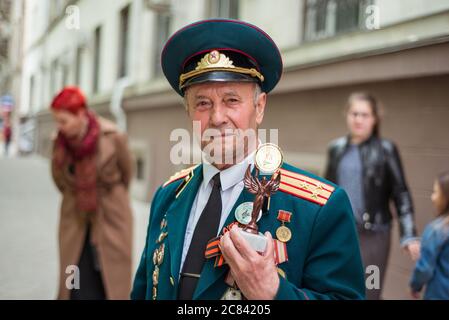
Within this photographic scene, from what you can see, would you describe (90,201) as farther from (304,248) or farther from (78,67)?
(78,67)

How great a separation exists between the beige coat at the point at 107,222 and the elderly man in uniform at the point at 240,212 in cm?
269

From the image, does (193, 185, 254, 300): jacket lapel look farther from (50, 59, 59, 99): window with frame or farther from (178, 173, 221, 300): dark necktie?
(50, 59, 59, 99): window with frame

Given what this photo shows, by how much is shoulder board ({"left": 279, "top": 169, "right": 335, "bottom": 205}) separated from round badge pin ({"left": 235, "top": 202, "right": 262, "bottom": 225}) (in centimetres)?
16

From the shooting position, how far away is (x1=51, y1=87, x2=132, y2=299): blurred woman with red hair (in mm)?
4121

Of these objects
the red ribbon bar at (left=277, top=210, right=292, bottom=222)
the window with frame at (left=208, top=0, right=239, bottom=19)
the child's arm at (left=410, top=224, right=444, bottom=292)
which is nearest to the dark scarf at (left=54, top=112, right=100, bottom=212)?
the child's arm at (left=410, top=224, right=444, bottom=292)

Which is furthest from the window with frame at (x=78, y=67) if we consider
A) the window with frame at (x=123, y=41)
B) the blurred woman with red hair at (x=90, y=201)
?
the blurred woman with red hair at (x=90, y=201)

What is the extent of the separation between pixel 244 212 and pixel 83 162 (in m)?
3.00

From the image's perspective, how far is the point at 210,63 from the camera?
153 centimetres

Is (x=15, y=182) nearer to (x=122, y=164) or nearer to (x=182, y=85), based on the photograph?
(x=122, y=164)

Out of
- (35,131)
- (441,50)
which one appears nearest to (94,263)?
(441,50)

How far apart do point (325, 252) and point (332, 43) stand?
4.12m

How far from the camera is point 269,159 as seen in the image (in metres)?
1.34

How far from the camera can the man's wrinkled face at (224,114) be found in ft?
4.79

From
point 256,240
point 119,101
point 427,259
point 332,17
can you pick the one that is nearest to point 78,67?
point 119,101
